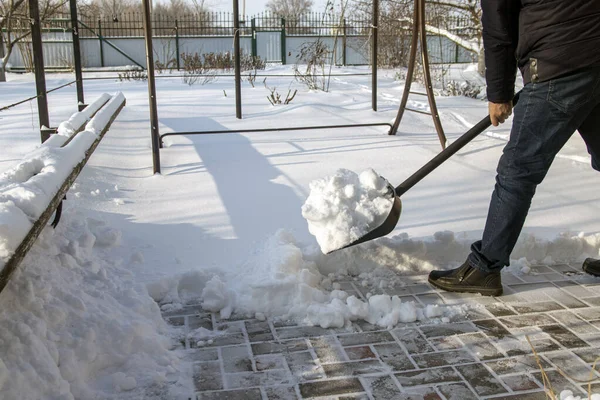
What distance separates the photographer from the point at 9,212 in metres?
1.99

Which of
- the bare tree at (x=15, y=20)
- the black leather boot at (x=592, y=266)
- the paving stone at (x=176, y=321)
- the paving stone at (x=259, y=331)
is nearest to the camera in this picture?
the paving stone at (x=259, y=331)

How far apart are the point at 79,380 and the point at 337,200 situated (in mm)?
1350

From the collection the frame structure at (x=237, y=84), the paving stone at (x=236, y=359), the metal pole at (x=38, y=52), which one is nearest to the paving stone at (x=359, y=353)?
the paving stone at (x=236, y=359)

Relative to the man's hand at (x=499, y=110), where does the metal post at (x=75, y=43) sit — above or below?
above

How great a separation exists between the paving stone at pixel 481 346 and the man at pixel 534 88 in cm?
47

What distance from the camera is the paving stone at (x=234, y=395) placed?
206cm

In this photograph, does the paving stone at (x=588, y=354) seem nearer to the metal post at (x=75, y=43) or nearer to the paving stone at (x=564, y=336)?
the paving stone at (x=564, y=336)

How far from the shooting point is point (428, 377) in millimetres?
2205

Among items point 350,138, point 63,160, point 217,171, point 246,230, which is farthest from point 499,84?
point 350,138

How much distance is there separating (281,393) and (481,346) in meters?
0.84

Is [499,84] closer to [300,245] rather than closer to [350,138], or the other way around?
[300,245]

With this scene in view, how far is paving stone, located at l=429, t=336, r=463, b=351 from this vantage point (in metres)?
2.43

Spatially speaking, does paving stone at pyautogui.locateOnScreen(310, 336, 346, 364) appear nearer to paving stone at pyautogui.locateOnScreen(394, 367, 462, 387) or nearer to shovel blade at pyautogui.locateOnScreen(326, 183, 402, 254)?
paving stone at pyautogui.locateOnScreen(394, 367, 462, 387)

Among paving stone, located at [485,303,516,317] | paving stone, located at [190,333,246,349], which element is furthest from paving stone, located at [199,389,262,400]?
paving stone, located at [485,303,516,317]
